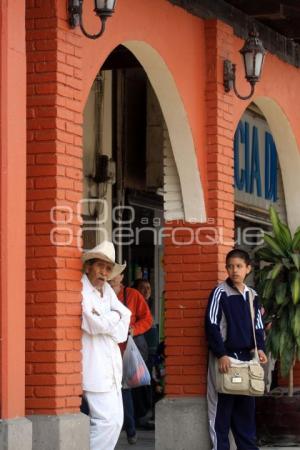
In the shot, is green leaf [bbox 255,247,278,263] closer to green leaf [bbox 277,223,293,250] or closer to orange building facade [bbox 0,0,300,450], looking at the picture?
green leaf [bbox 277,223,293,250]

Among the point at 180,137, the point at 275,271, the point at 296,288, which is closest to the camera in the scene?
the point at 180,137

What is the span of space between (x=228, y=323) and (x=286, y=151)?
14.8ft

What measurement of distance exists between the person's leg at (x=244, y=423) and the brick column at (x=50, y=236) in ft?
8.89

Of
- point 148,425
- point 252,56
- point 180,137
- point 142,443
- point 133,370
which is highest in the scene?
point 252,56

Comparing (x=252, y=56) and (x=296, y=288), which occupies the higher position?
(x=252, y=56)

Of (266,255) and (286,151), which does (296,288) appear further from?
Answer: (286,151)

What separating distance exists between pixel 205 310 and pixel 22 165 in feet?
12.9

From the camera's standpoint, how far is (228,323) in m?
12.8

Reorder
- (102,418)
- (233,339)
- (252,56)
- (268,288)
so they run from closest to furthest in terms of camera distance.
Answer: (102,418), (233,339), (252,56), (268,288)

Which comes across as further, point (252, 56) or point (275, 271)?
point (275, 271)

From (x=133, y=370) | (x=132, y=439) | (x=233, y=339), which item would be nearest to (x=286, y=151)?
(x=132, y=439)

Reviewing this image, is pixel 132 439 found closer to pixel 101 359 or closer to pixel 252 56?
pixel 101 359

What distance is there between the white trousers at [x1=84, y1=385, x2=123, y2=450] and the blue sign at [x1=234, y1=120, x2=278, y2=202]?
7.63m

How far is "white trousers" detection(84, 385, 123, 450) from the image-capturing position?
10914mm
